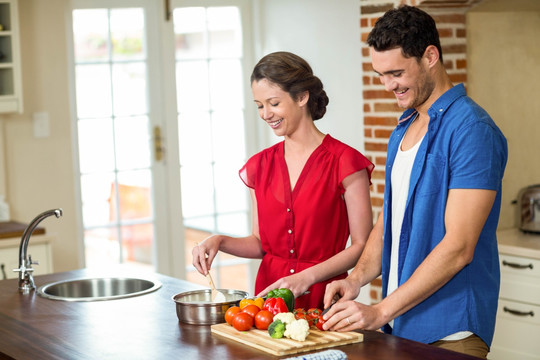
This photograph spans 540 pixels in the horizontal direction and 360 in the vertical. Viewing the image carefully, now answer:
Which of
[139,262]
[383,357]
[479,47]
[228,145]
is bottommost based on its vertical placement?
[139,262]

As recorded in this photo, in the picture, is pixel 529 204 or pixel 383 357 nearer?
pixel 383 357

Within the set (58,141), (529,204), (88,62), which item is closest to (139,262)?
(58,141)

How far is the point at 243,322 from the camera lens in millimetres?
2262

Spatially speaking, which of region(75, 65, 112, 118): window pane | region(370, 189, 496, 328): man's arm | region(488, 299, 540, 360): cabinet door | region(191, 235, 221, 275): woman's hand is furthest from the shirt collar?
region(75, 65, 112, 118): window pane

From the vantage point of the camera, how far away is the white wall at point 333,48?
519cm

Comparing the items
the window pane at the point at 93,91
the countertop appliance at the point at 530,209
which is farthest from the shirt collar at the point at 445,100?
the window pane at the point at 93,91

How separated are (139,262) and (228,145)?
106 centimetres

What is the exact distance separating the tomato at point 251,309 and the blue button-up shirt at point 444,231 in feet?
1.40

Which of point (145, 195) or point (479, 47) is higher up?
point (479, 47)

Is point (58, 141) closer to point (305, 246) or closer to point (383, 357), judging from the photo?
point (305, 246)

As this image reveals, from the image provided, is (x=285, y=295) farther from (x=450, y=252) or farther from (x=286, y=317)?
(x=450, y=252)

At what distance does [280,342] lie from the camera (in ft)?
7.03

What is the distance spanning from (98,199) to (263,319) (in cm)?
349

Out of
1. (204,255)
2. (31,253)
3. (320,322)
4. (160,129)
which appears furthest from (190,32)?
(320,322)
